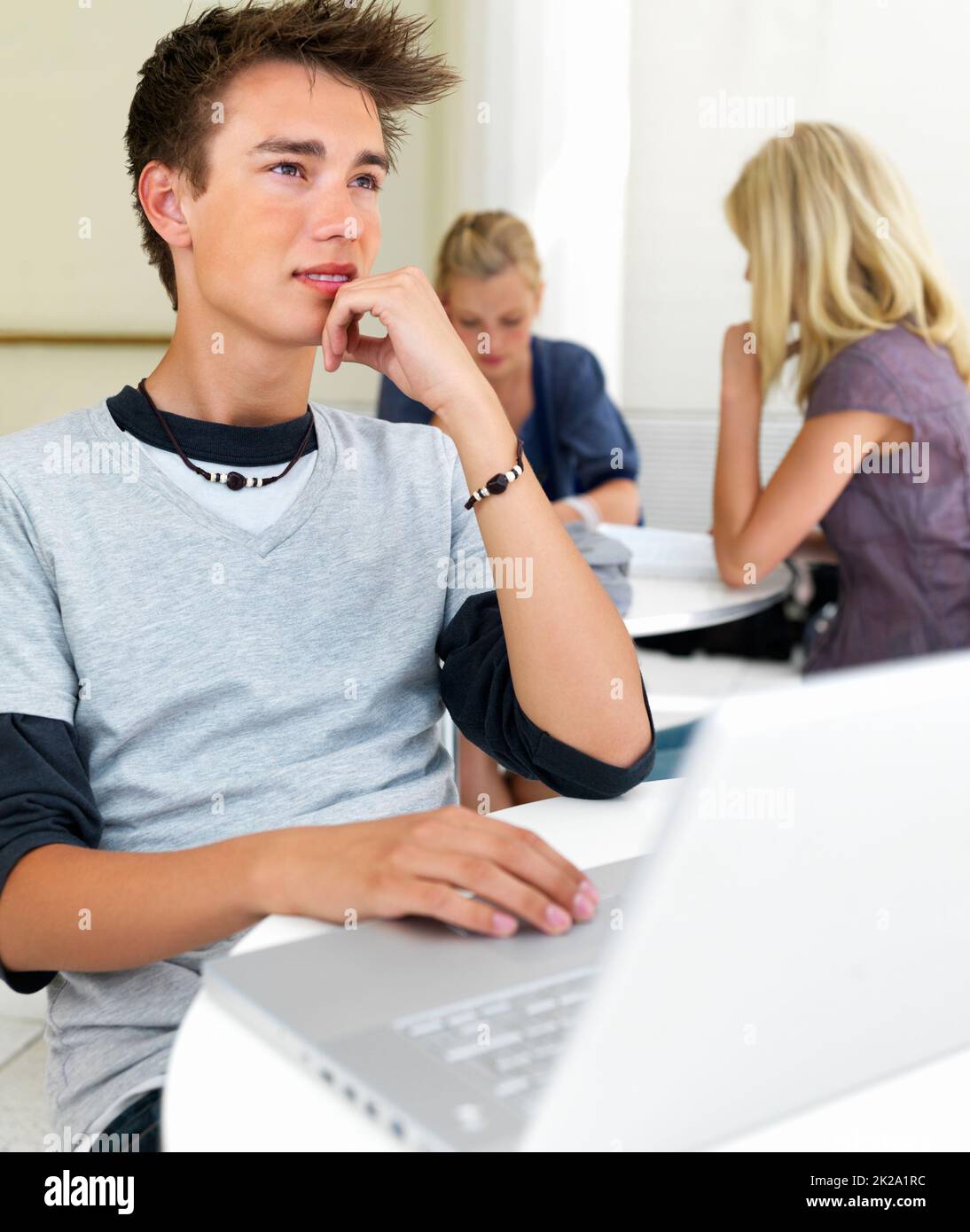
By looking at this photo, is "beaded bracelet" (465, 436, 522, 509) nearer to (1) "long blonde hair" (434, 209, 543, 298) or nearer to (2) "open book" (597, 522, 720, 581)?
(2) "open book" (597, 522, 720, 581)

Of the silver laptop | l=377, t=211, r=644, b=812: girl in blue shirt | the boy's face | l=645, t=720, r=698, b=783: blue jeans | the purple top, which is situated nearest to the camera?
the silver laptop

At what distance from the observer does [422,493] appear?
121cm

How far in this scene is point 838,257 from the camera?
6.83 feet

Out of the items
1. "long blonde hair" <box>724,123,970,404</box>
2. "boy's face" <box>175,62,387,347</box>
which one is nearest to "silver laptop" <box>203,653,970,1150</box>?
"boy's face" <box>175,62,387,347</box>

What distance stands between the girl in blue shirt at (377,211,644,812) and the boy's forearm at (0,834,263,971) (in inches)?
73.7

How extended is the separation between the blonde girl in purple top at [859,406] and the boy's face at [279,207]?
107cm

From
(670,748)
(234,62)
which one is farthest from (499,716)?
(670,748)

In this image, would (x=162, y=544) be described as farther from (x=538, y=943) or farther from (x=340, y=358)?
(x=538, y=943)

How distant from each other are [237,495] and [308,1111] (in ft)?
2.18

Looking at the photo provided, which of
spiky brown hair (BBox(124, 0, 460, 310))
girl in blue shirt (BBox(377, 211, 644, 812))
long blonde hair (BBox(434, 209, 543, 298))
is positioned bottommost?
girl in blue shirt (BBox(377, 211, 644, 812))

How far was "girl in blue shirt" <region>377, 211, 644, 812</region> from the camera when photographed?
2715 millimetres

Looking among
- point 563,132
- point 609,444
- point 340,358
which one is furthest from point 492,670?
point 563,132

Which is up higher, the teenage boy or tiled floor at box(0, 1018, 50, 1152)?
the teenage boy

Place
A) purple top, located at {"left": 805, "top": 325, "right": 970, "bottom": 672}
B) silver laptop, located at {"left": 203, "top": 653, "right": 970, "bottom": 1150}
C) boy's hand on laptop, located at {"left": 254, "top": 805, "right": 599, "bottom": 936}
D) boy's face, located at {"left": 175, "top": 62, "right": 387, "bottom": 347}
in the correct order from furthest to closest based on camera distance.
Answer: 1. purple top, located at {"left": 805, "top": 325, "right": 970, "bottom": 672}
2. boy's face, located at {"left": 175, "top": 62, "right": 387, "bottom": 347}
3. boy's hand on laptop, located at {"left": 254, "top": 805, "right": 599, "bottom": 936}
4. silver laptop, located at {"left": 203, "top": 653, "right": 970, "bottom": 1150}
